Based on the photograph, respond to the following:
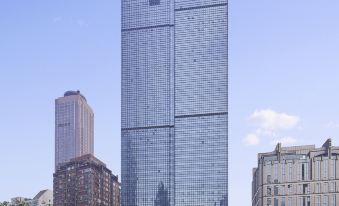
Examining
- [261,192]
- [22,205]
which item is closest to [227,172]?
[261,192]

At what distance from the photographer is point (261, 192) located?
14000cm

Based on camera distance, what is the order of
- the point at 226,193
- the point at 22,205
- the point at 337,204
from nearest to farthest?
the point at 22,205 → the point at 337,204 → the point at 226,193

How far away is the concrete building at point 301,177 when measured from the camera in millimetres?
133750

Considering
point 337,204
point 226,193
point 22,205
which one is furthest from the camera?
point 226,193

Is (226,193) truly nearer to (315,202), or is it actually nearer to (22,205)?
(315,202)

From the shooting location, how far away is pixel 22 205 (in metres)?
54.1

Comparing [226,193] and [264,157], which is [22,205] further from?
[226,193]

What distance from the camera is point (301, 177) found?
445 feet

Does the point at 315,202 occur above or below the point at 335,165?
below

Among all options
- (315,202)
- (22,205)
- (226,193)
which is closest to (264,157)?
(315,202)

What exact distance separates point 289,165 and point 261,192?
9.64 metres

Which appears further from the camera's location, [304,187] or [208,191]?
[208,191]

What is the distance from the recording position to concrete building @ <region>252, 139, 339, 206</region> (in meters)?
134

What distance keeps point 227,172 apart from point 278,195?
62.2m
